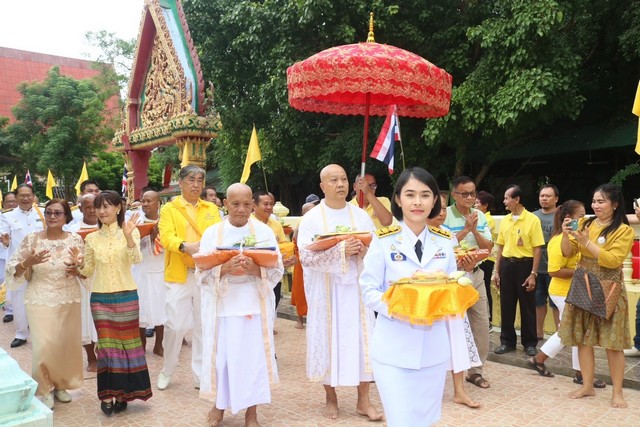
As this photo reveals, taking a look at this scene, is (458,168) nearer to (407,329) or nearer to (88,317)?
(88,317)

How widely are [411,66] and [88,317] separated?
4.33m

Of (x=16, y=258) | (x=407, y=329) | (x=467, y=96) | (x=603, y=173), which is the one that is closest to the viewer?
(x=407, y=329)

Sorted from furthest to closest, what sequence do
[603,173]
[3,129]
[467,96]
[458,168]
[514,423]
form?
1. [3,129]
2. [603,173]
3. [458,168]
4. [467,96]
5. [514,423]

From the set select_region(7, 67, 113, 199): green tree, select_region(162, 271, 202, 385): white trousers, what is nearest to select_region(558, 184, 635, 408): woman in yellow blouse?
select_region(162, 271, 202, 385): white trousers

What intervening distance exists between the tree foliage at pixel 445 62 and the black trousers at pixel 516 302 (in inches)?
201

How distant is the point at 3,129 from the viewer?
2973cm

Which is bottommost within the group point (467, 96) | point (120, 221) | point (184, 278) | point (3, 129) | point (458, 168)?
point (184, 278)

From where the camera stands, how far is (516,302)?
615cm

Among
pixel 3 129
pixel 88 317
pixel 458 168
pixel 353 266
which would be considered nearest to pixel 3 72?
pixel 3 129

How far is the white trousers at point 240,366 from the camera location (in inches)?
163

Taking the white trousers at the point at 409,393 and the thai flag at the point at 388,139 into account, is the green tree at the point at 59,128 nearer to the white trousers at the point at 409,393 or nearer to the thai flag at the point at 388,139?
the thai flag at the point at 388,139

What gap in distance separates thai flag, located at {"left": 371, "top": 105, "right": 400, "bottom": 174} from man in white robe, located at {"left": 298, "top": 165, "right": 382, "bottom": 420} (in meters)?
1.62

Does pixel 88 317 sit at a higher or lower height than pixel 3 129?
lower

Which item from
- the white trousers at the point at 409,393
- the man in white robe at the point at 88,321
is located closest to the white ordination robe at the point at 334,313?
the white trousers at the point at 409,393
